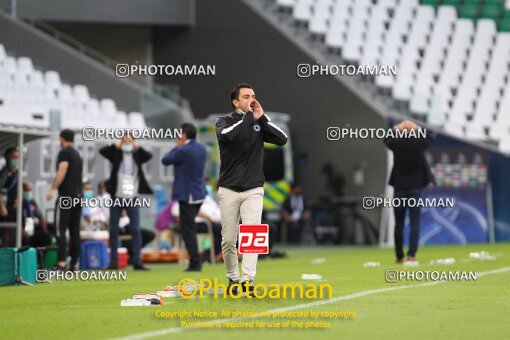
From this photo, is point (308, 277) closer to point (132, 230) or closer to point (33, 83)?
point (132, 230)

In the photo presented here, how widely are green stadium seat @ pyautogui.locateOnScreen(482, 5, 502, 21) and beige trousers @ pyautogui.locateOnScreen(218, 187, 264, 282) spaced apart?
75.8ft

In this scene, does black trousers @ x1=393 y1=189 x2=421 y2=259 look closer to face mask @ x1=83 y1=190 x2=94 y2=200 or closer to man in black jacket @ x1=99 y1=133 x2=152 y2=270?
man in black jacket @ x1=99 y1=133 x2=152 y2=270

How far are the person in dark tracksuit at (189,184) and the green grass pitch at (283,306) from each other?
1.95 feet

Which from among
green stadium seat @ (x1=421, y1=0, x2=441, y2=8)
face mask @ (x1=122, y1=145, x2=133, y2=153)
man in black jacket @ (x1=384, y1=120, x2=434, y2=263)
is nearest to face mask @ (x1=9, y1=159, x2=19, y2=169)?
face mask @ (x1=122, y1=145, x2=133, y2=153)

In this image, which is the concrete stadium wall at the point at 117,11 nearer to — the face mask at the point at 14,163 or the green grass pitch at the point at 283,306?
the face mask at the point at 14,163

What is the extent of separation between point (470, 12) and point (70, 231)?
19.0m

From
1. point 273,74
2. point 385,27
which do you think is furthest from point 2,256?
point 385,27

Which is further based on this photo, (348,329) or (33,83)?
(33,83)

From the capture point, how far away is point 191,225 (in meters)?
17.3

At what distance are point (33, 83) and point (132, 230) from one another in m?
7.12

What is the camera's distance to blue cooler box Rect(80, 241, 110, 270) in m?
18.3

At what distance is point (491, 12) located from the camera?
1318 inches

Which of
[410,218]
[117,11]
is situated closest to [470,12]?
[117,11]

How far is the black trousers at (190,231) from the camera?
17.1 meters
